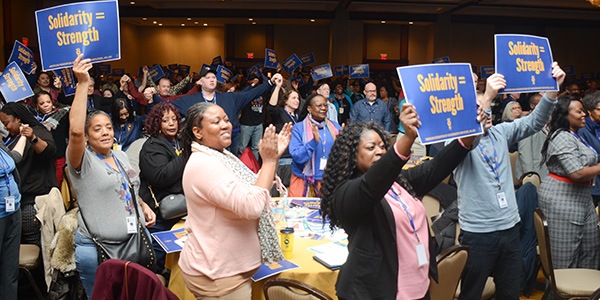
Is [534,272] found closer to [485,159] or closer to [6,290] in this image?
[485,159]

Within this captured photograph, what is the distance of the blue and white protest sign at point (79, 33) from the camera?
2.96m

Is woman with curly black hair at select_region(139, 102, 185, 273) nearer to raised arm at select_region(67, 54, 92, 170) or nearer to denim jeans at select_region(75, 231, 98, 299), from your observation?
denim jeans at select_region(75, 231, 98, 299)

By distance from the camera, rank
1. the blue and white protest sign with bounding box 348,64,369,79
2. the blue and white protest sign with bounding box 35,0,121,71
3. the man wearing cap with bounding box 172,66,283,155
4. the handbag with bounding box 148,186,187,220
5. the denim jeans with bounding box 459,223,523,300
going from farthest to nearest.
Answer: the blue and white protest sign with bounding box 348,64,369,79, the man wearing cap with bounding box 172,66,283,155, the handbag with bounding box 148,186,187,220, the denim jeans with bounding box 459,223,523,300, the blue and white protest sign with bounding box 35,0,121,71

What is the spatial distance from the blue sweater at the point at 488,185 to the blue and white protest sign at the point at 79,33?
213 centimetres

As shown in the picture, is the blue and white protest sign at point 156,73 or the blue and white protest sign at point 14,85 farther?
the blue and white protest sign at point 156,73

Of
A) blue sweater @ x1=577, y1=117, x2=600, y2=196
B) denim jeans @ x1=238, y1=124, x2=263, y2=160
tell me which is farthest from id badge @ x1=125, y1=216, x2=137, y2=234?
denim jeans @ x1=238, y1=124, x2=263, y2=160

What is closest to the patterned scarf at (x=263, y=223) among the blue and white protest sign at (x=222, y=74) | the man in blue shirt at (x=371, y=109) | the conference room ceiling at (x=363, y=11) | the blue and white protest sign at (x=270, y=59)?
the blue and white protest sign at (x=222, y=74)

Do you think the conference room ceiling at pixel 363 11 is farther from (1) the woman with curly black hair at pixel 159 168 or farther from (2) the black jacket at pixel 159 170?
(2) the black jacket at pixel 159 170

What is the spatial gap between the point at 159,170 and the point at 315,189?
1726 millimetres

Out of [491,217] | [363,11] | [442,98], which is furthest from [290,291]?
[363,11]

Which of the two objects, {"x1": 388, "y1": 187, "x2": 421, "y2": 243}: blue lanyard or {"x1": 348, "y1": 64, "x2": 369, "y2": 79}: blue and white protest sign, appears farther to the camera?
{"x1": 348, "y1": 64, "x2": 369, "y2": 79}: blue and white protest sign

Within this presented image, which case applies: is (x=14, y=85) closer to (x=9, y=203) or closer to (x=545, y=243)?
(x=9, y=203)

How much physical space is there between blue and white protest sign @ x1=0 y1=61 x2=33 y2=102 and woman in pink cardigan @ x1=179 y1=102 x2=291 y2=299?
2.58 m

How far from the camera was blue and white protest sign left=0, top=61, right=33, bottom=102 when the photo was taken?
14.5 ft
